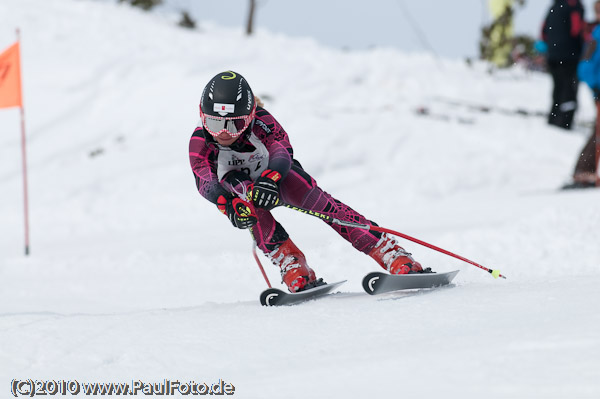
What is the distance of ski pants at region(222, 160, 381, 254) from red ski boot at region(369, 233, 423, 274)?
5 cm

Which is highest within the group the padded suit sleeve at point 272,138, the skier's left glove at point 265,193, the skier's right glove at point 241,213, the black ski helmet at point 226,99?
the black ski helmet at point 226,99

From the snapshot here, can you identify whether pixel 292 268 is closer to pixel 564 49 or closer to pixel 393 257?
pixel 393 257

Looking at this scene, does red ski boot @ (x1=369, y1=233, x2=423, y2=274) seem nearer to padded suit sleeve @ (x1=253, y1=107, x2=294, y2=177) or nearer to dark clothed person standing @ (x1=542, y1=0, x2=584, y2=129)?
padded suit sleeve @ (x1=253, y1=107, x2=294, y2=177)

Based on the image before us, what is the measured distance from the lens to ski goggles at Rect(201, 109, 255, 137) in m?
4.08

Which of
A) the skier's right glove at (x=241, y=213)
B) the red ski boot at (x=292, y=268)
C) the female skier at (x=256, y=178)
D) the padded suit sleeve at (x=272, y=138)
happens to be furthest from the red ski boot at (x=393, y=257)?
the skier's right glove at (x=241, y=213)

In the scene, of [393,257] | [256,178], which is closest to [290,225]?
[256,178]

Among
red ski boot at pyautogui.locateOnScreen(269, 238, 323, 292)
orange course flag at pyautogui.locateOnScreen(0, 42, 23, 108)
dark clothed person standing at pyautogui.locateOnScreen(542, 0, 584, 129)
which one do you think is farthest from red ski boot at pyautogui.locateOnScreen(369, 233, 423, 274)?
dark clothed person standing at pyautogui.locateOnScreen(542, 0, 584, 129)

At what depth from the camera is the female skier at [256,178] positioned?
159 inches

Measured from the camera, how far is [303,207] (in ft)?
14.7

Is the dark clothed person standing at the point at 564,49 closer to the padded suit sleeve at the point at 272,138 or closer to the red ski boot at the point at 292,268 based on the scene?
the padded suit sleeve at the point at 272,138

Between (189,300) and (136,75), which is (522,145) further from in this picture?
(136,75)

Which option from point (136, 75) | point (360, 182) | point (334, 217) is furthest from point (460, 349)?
point (136, 75)

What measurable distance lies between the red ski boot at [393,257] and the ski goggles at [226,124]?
1.22 m

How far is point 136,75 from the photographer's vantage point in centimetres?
1493
